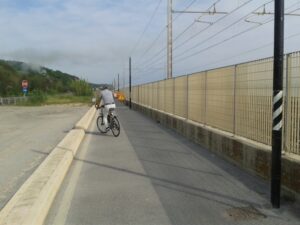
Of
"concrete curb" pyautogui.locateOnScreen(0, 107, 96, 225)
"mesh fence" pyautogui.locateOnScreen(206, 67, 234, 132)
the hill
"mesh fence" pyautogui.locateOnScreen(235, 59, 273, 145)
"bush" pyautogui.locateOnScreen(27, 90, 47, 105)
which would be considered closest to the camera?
"concrete curb" pyautogui.locateOnScreen(0, 107, 96, 225)

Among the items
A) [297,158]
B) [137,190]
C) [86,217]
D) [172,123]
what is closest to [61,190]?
[137,190]

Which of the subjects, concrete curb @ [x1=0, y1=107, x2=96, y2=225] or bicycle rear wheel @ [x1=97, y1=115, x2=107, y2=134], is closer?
concrete curb @ [x1=0, y1=107, x2=96, y2=225]

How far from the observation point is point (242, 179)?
9281 millimetres

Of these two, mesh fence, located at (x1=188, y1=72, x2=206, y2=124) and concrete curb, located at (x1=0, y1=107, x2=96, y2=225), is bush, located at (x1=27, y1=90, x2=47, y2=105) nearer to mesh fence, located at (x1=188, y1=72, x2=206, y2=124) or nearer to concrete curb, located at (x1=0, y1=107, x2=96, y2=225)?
mesh fence, located at (x1=188, y1=72, x2=206, y2=124)

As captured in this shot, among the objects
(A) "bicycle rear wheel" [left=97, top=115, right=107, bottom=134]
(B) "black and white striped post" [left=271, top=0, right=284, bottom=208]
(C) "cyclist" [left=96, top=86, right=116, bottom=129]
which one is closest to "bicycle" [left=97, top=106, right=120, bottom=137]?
(A) "bicycle rear wheel" [left=97, top=115, right=107, bottom=134]

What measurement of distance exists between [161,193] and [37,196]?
1.92 metres

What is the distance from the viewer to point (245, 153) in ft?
33.6

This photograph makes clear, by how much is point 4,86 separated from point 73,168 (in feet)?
428

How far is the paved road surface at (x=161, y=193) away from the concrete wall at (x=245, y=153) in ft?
0.76

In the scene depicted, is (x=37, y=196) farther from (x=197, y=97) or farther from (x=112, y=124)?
(x=112, y=124)

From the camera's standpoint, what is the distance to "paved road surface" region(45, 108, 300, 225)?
22.0 ft

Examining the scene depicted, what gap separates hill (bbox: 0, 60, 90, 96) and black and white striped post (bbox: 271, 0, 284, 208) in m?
114

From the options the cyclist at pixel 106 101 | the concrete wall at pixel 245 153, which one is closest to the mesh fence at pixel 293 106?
the concrete wall at pixel 245 153

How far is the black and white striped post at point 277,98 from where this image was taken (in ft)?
23.6
